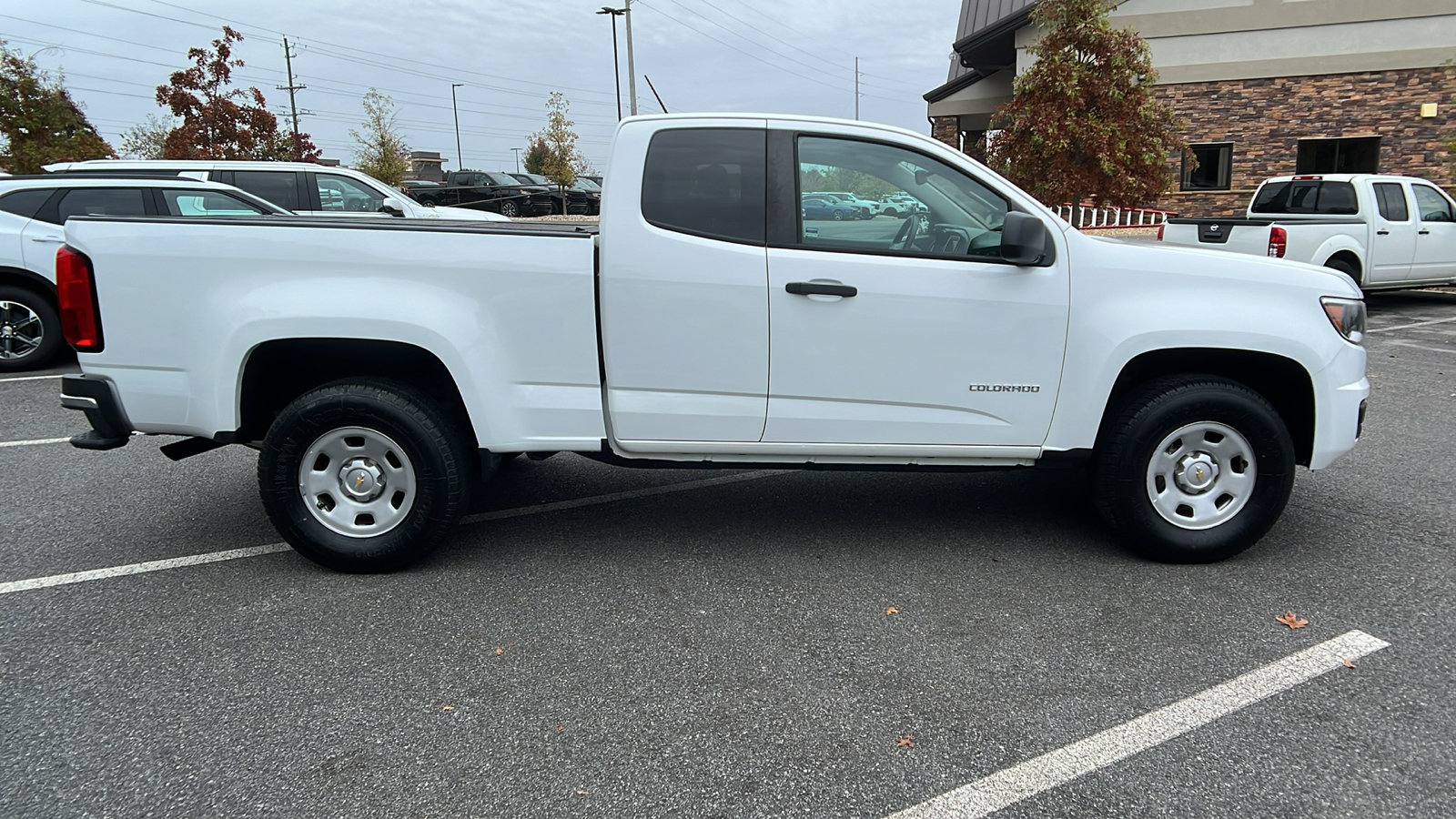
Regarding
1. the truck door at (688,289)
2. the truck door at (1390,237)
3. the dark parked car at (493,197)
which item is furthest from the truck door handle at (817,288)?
the dark parked car at (493,197)

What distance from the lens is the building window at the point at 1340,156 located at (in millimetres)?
20438

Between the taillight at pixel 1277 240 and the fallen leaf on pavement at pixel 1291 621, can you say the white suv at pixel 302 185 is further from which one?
the fallen leaf on pavement at pixel 1291 621

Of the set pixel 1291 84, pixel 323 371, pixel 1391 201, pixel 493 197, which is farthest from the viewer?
pixel 493 197

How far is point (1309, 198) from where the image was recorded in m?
13.1

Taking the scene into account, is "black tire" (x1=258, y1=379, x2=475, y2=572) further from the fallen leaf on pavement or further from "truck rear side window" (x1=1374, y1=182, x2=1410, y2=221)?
"truck rear side window" (x1=1374, y1=182, x2=1410, y2=221)

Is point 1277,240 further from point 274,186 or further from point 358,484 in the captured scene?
point 274,186

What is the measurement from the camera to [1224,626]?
3598mm

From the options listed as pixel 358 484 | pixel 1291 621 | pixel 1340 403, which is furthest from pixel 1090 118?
pixel 358 484

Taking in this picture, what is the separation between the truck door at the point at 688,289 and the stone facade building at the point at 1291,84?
18000mm

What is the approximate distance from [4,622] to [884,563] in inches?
144

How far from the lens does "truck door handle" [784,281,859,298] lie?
388cm

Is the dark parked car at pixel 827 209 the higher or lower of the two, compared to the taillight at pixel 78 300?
higher

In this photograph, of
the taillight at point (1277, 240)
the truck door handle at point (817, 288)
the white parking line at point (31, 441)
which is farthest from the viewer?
the taillight at point (1277, 240)

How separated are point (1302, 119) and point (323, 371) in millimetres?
22599
